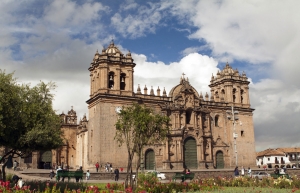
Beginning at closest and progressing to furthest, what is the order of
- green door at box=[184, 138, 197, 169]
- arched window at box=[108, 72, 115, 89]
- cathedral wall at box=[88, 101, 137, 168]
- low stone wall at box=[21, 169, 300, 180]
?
low stone wall at box=[21, 169, 300, 180]
cathedral wall at box=[88, 101, 137, 168]
arched window at box=[108, 72, 115, 89]
green door at box=[184, 138, 197, 169]

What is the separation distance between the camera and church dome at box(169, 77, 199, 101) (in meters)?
44.0

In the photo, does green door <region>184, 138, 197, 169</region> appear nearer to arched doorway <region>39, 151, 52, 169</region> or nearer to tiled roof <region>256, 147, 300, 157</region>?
arched doorway <region>39, 151, 52, 169</region>

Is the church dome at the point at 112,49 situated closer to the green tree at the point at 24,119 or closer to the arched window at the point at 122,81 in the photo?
the arched window at the point at 122,81

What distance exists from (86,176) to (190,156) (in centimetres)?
1639

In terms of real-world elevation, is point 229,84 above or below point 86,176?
above

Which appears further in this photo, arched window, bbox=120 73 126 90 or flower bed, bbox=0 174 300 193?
arched window, bbox=120 73 126 90

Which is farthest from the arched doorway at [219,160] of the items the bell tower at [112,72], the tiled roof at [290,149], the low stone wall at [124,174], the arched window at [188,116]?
the tiled roof at [290,149]

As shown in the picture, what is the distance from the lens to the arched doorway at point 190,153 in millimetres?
42125

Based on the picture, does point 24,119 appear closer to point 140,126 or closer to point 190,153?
point 140,126

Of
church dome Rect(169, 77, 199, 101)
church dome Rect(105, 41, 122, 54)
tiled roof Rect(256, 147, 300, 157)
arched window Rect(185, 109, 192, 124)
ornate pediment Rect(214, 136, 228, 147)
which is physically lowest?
tiled roof Rect(256, 147, 300, 157)

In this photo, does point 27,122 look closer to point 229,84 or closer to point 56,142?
point 56,142

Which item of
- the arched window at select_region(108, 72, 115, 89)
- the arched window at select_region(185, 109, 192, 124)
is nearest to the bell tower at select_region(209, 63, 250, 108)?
the arched window at select_region(185, 109, 192, 124)

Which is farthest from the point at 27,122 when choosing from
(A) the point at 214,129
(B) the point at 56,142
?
(A) the point at 214,129

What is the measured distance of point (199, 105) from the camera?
4516 centimetres
